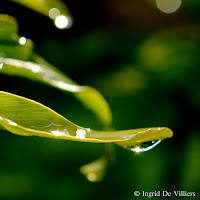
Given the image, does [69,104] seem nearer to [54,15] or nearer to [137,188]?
[137,188]

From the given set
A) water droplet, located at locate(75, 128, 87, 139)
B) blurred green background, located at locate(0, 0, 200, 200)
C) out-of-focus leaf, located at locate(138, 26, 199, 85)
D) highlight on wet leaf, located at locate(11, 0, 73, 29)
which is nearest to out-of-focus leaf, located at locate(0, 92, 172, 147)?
water droplet, located at locate(75, 128, 87, 139)

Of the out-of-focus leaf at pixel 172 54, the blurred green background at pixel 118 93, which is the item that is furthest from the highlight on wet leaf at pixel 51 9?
the out-of-focus leaf at pixel 172 54

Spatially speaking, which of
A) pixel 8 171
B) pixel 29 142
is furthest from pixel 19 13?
pixel 8 171

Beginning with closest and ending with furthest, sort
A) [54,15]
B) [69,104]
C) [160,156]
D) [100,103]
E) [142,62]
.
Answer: [100,103], [54,15], [160,156], [69,104], [142,62]

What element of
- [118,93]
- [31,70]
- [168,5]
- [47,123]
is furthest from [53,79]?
[168,5]

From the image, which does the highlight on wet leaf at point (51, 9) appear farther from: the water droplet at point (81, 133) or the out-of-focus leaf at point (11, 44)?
the water droplet at point (81, 133)

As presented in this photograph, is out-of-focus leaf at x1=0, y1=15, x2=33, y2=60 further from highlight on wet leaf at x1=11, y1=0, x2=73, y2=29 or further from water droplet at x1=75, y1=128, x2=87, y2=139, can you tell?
water droplet at x1=75, y1=128, x2=87, y2=139
